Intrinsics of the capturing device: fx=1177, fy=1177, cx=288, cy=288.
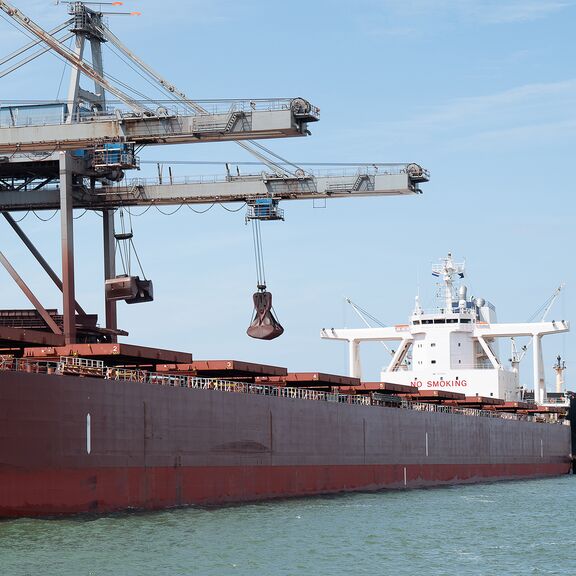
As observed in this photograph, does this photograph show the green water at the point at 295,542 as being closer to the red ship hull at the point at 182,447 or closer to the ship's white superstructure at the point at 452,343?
the red ship hull at the point at 182,447

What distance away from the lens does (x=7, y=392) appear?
23.2 meters

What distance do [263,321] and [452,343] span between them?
68.4 ft

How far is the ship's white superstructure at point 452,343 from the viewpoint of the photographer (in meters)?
55.0

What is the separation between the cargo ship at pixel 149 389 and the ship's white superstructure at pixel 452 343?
734cm

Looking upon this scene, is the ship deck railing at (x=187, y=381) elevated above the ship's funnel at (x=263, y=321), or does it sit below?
below

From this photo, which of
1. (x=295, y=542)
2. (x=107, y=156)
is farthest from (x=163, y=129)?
(x=295, y=542)

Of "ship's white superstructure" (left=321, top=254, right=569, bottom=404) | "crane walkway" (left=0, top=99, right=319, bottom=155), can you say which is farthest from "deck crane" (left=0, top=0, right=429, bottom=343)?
"ship's white superstructure" (left=321, top=254, right=569, bottom=404)

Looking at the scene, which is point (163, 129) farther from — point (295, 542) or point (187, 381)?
point (295, 542)

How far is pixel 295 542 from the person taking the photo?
22516 millimetres

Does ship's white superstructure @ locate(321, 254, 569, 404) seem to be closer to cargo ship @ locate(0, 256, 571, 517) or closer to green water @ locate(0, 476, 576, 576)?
cargo ship @ locate(0, 256, 571, 517)

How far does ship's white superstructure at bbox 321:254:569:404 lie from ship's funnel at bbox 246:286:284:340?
19874 mm

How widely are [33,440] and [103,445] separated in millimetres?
2194

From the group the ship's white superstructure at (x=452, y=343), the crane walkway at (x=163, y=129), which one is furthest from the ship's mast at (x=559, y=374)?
the crane walkway at (x=163, y=129)

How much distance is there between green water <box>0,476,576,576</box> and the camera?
1961 centimetres
